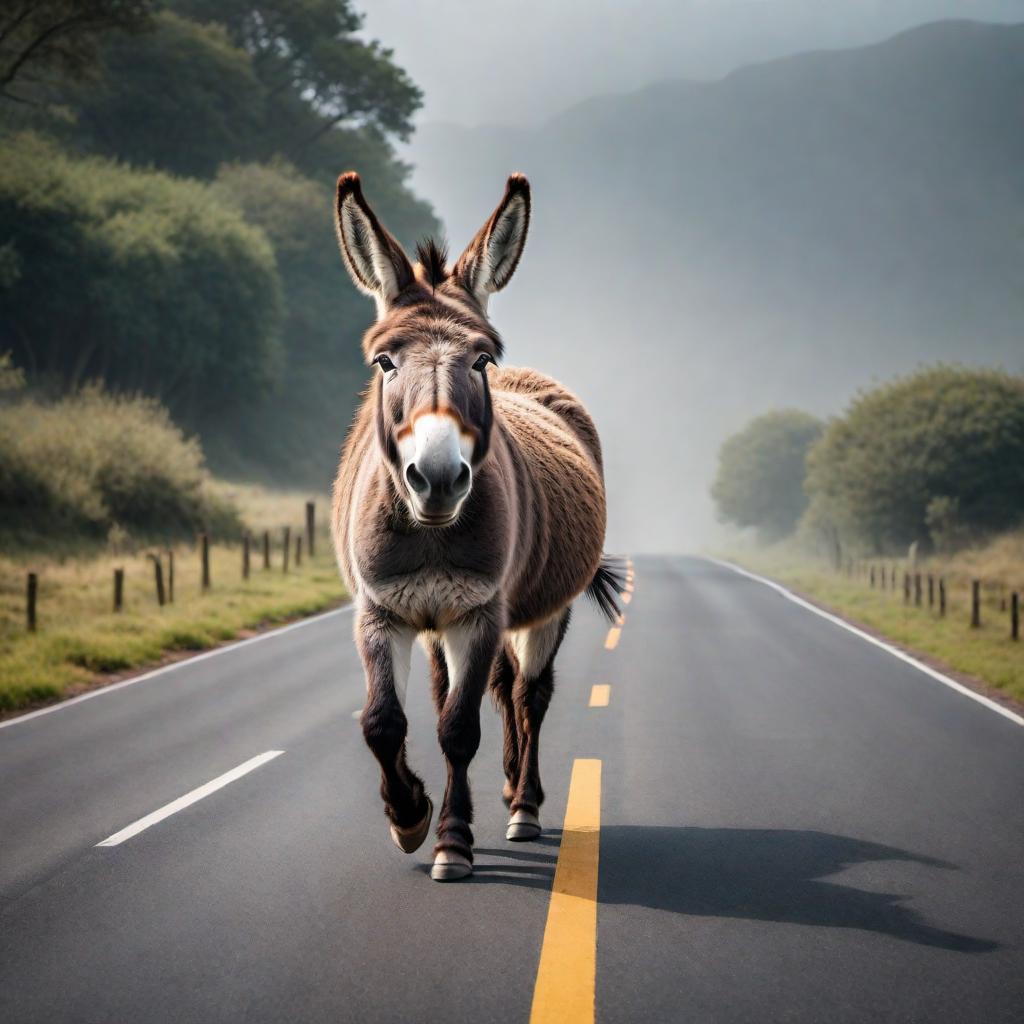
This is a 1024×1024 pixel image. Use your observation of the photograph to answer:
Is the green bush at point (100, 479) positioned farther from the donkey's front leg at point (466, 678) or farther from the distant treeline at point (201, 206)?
the donkey's front leg at point (466, 678)

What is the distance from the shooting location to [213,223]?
42969 millimetres

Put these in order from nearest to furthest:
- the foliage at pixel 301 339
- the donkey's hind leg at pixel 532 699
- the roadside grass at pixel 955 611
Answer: the donkey's hind leg at pixel 532 699
the roadside grass at pixel 955 611
the foliage at pixel 301 339

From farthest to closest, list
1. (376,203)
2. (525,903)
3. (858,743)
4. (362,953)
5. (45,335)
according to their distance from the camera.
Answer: (376,203), (45,335), (858,743), (525,903), (362,953)

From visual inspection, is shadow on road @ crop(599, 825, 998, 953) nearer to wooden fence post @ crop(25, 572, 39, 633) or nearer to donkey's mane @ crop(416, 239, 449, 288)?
donkey's mane @ crop(416, 239, 449, 288)

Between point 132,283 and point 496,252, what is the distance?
38.7m

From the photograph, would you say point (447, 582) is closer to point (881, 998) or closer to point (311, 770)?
point (881, 998)

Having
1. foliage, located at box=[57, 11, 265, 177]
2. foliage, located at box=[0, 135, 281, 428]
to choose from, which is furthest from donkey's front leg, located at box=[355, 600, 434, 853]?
foliage, located at box=[57, 11, 265, 177]

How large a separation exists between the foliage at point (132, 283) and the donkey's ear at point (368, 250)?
114 ft

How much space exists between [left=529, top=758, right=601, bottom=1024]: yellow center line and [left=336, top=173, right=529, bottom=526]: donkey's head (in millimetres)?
1639

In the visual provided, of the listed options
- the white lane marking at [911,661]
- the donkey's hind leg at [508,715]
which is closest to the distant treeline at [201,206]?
the white lane marking at [911,661]

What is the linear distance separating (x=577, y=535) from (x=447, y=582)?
190 cm

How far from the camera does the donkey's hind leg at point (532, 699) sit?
562 cm

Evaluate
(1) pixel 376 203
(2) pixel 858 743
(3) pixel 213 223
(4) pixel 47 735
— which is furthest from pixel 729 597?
(1) pixel 376 203

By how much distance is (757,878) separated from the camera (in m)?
4.88
